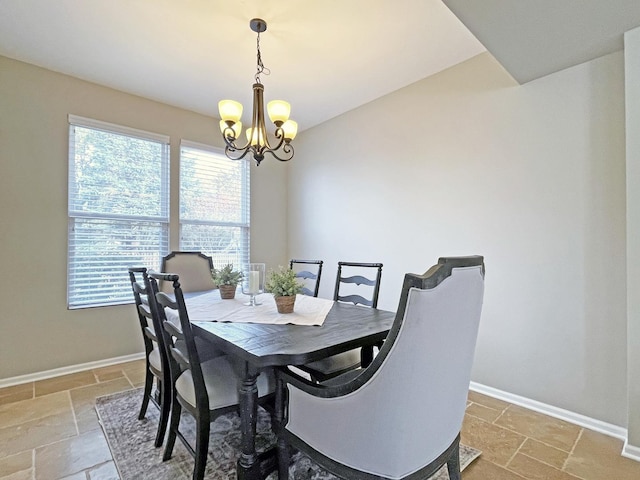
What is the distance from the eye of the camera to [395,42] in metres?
2.52

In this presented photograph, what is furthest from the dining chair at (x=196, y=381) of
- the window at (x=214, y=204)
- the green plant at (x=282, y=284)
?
the window at (x=214, y=204)

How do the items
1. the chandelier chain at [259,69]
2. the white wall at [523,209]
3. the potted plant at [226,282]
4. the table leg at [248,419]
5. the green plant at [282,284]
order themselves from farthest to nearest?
1. the chandelier chain at [259,69]
2. the potted plant at [226,282]
3. the white wall at [523,209]
4. the green plant at [282,284]
5. the table leg at [248,419]

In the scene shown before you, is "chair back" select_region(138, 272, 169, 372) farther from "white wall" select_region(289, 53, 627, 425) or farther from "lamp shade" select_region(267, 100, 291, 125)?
"white wall" select_region(289, 53, 627, 425)

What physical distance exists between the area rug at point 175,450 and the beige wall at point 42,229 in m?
1.04

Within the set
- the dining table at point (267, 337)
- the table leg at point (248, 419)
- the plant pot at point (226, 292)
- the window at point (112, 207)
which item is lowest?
the table leg at point (248, 419)

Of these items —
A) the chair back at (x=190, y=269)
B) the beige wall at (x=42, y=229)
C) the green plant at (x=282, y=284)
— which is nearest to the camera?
the green plant at (x=282, y=284)

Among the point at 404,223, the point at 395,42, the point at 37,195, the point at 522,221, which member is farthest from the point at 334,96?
the point at 37,195

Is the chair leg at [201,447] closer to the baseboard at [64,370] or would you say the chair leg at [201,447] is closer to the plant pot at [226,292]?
the plant pot at [226,292]

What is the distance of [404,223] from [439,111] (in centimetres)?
107

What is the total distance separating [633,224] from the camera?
6.03ft

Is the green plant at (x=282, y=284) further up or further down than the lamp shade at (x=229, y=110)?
further down

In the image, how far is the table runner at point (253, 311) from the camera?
1.76m

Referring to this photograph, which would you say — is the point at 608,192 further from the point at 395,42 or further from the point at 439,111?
the point at 395,42

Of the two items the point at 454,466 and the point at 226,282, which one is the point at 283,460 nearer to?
the point at 454,466
